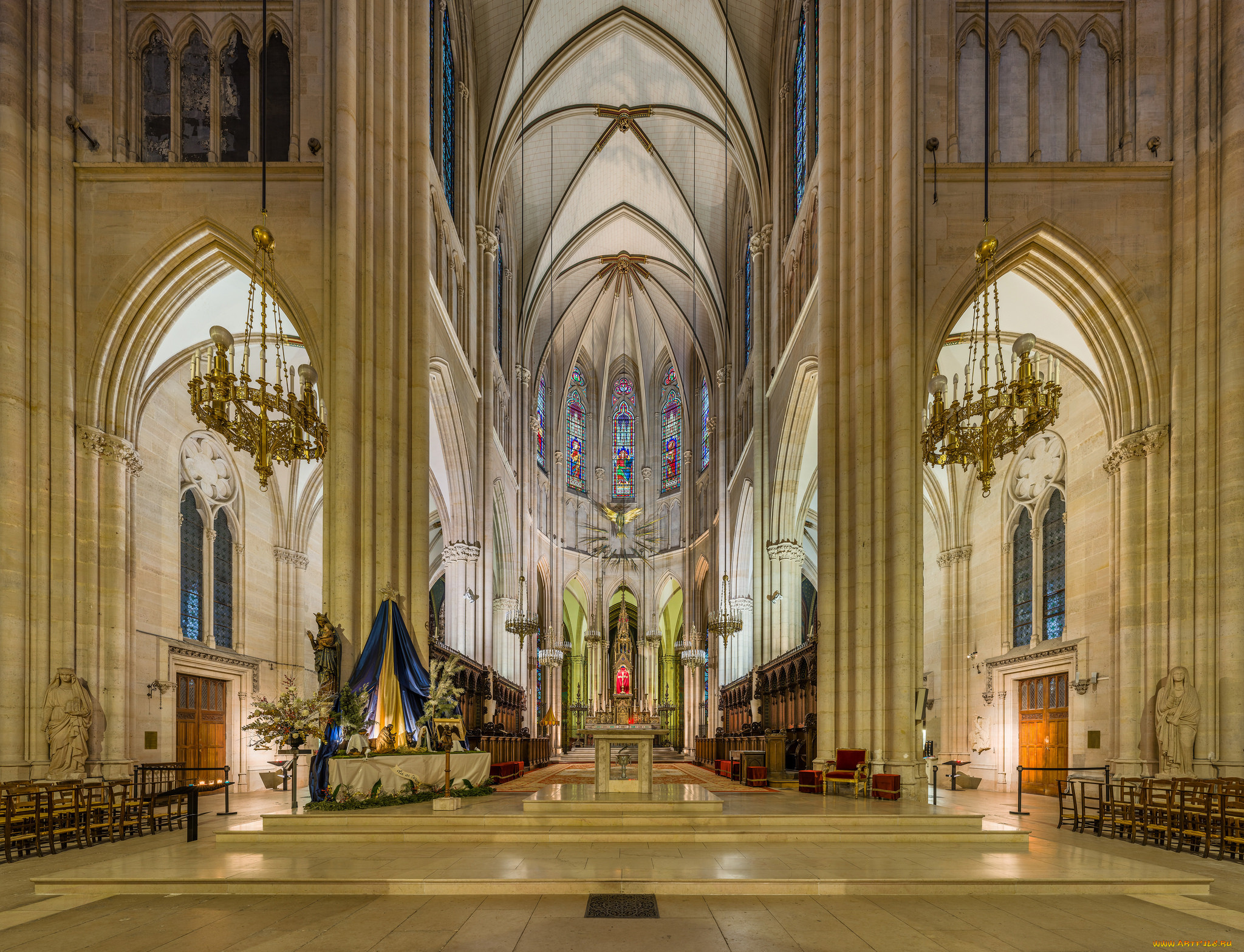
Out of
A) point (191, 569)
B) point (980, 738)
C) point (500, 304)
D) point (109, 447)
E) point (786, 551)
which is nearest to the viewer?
point (109, 447)

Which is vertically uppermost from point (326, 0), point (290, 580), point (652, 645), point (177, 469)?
point (326, 0)

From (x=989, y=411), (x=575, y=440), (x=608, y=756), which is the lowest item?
(x=608, y=756)

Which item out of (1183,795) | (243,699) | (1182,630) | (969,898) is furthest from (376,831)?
(243,699)

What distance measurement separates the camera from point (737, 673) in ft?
110

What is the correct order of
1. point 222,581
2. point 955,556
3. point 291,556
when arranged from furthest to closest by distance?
point 291,556
point 955,556
point 222,581

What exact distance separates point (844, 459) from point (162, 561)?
13768 mm

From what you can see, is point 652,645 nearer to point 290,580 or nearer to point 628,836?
point 290,580

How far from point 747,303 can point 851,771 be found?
22012 millimetres

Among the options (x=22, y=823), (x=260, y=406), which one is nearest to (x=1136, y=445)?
(x=260, y=406)

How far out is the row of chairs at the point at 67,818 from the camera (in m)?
10.3

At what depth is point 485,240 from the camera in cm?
2812

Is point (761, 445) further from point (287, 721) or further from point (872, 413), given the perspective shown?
point (287, 721)

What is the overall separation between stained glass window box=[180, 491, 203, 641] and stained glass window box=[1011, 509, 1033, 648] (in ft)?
61.7

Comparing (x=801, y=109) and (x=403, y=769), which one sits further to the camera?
(x=801, y=109)
